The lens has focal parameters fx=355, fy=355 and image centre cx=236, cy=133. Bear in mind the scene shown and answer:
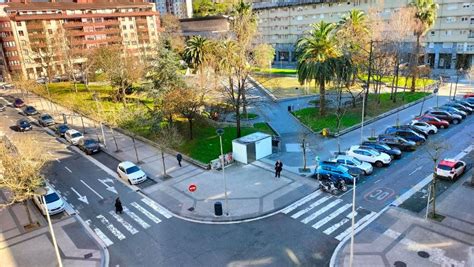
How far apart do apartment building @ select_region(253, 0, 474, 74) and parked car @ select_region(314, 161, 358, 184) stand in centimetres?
5626

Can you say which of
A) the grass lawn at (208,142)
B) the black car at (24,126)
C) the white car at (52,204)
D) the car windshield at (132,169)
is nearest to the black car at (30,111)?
the black car at (24,126)

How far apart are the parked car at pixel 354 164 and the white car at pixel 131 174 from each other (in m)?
15.8

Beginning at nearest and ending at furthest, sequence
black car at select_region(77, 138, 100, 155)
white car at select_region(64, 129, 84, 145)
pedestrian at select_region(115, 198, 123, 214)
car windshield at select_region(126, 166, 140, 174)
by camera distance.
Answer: pedestrian at select_region(115, 198, 123, 214) → car windshield at select_region(126, 166, 140, 174) → black car at select_region(77, 138, 100, 155) → white car at select_region(64, 129, 84, 145)

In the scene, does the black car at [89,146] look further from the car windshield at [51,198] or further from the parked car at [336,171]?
the parked car at [336,171]

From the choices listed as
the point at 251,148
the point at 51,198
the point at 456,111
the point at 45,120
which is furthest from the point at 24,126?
the point at 456,111

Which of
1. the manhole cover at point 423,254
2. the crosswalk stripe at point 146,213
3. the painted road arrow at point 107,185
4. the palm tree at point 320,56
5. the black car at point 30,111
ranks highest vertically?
the palm tree at point 320,56

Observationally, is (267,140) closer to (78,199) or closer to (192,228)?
(192,228)

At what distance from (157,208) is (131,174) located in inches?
211

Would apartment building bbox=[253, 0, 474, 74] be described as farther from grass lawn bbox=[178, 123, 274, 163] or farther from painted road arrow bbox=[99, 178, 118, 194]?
painted road arrow bbox=[99, 178, 118, 194]

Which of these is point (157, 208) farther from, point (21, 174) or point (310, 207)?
point (310, 207)

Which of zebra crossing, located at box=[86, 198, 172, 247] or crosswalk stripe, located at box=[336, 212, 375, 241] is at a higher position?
crosswalk stripe, located at box=[336, 212, 375, 241]

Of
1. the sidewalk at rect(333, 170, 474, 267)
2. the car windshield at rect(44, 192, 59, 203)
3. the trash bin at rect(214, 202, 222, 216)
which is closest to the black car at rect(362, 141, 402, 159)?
the sidewalk at rect(333, 170, 474, 267)

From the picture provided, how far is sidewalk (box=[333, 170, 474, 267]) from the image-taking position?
17.8 m

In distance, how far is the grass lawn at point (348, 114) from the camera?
39969mm
